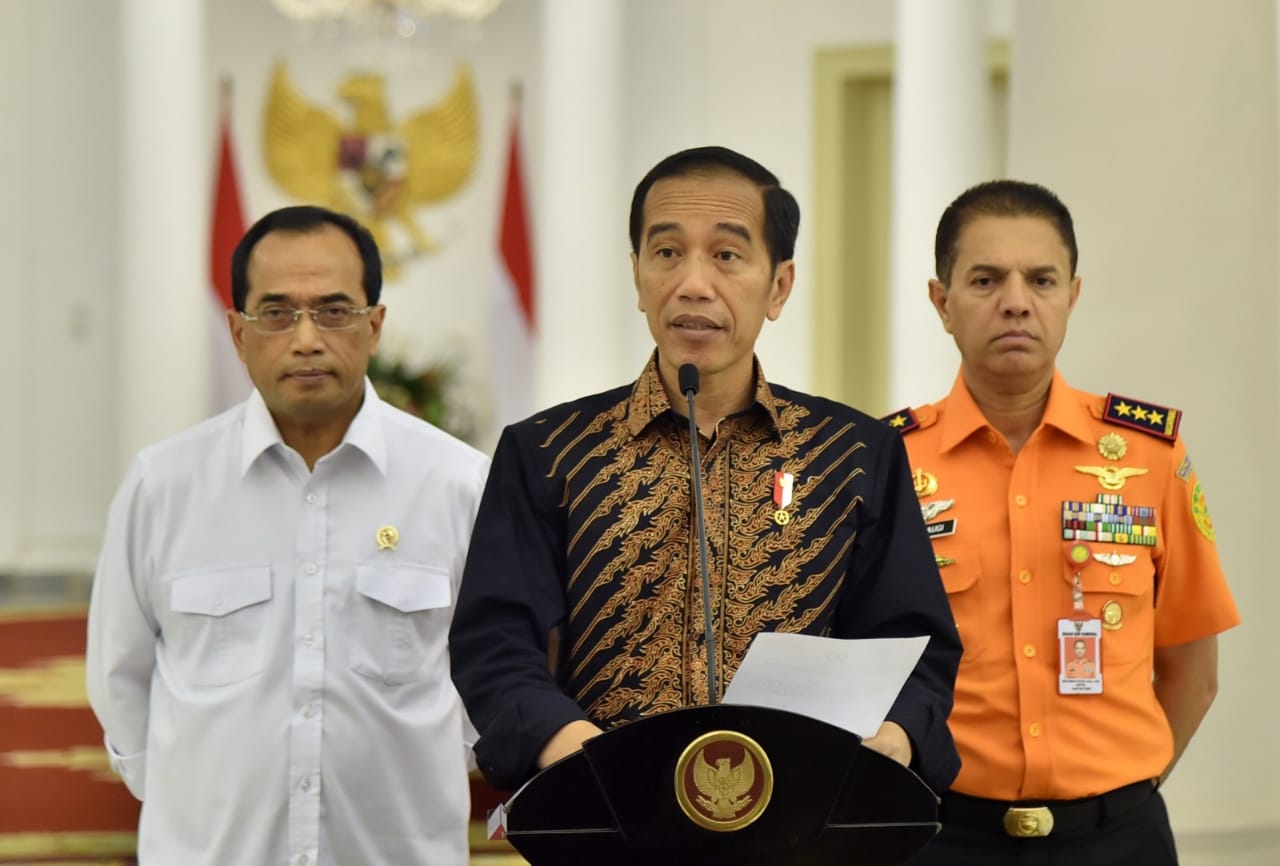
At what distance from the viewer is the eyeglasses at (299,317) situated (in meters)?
2.96

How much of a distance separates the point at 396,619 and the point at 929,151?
6191 millimetres

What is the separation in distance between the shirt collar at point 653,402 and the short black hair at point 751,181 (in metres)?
0.16

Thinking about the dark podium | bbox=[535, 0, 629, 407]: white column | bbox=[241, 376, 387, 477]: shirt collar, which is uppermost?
bbox=[535, 0, 629, 407]: white column

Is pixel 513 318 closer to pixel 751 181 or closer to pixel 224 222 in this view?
pixel 224 222

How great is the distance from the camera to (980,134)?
340 inches

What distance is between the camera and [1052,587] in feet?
8.83

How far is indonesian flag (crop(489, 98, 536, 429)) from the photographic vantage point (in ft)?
38.5

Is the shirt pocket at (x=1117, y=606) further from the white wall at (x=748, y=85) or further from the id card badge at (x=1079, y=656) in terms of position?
the white wall at (x=748, y=85)

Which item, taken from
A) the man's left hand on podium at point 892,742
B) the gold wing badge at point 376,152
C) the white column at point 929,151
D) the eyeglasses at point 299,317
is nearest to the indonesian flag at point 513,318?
the gold wing badge at point 376,152

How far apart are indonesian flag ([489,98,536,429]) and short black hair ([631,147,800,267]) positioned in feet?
31.2

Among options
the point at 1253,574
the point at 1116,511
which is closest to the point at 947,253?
the point at 1116,511

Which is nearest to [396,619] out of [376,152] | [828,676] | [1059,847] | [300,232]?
[300,232]

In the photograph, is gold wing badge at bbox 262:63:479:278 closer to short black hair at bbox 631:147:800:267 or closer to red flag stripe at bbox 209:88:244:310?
red flag stripe at bbox 209:88:244:310

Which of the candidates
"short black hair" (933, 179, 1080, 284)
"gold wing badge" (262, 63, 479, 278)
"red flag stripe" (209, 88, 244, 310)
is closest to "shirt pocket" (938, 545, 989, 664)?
"short black hair" (933, 179, 1080, 284)
